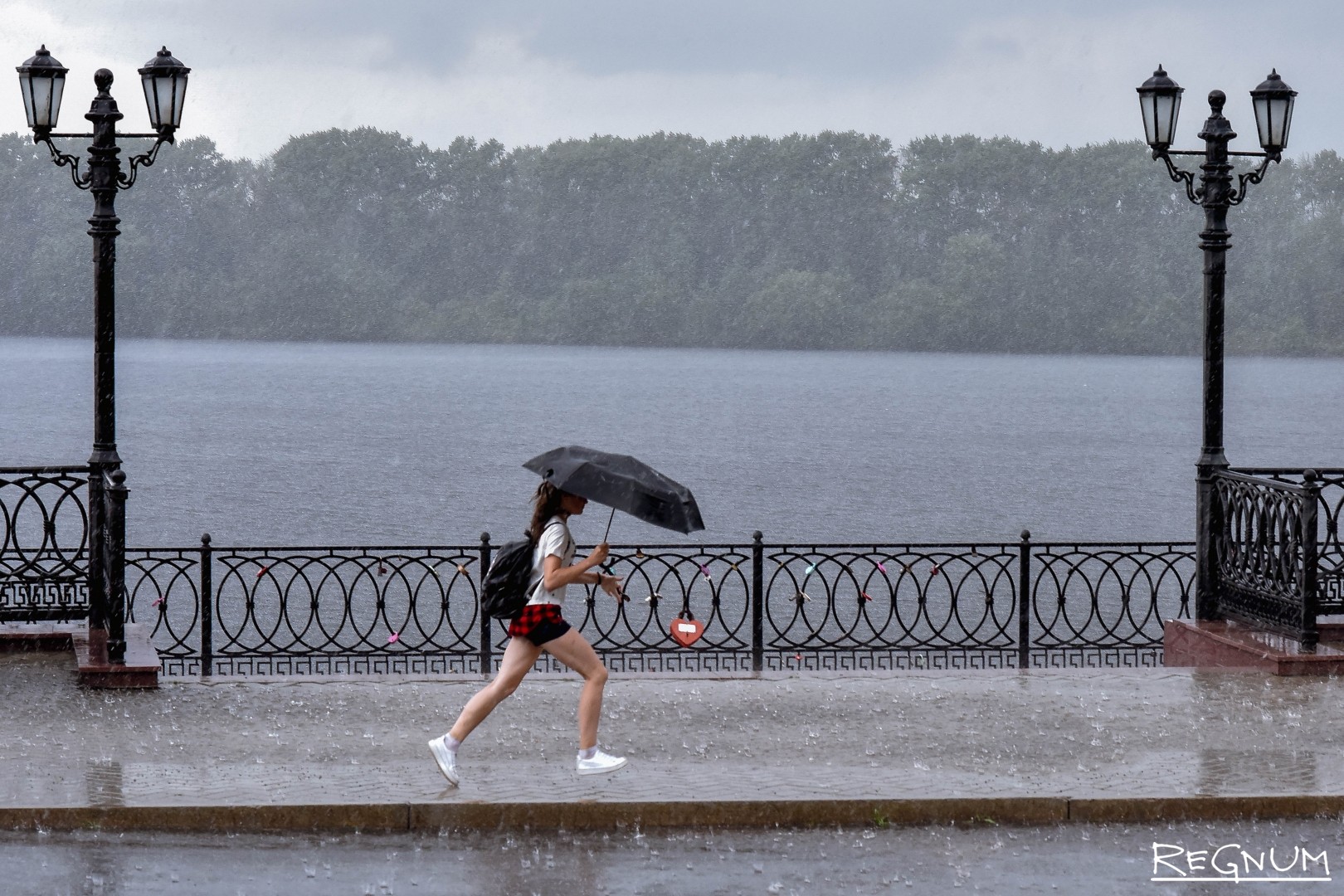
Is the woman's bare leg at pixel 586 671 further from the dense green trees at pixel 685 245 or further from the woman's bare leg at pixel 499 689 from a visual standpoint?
the dense green trees at pixel 685 245

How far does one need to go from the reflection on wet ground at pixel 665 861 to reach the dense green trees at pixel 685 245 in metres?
134

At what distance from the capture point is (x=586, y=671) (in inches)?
343

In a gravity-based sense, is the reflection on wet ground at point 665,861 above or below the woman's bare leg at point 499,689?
below

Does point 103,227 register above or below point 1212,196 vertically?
below

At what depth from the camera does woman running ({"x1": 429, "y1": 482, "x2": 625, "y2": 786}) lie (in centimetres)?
850

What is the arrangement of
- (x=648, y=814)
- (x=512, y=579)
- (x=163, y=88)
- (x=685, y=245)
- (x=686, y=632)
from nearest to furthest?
(x=648, y=814), (x=512, y=579), (x=163, y=88), (x=686, y=632), (x=685, y=245)

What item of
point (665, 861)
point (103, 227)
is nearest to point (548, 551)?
point (665, 861)

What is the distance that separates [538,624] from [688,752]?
1.51 meters

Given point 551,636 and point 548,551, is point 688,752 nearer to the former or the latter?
point 551,636

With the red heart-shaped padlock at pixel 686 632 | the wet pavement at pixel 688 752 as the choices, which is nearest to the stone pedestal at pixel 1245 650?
the wet pavement at pixel 688 752

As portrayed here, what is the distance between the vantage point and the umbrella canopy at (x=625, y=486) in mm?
8203

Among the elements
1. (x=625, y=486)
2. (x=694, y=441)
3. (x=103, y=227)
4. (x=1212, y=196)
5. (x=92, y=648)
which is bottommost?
(x=694, y=441)

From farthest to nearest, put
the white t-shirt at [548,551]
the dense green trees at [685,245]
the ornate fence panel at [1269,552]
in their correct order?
the dense green trees at [685,245] → the ornate fence panel at [1269,552] → the white t-shirt at [548,551]

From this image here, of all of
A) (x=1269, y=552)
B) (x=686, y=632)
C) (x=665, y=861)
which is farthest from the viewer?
(x=686, y=632)
